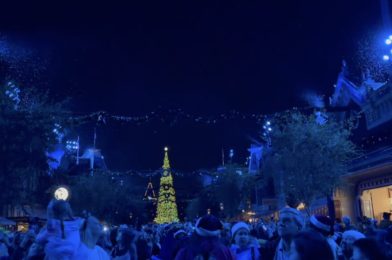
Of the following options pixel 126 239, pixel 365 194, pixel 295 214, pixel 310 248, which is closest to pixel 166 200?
pixel 365 194

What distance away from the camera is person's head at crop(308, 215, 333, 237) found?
5.58 metres

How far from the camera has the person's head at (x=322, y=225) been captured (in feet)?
18.3

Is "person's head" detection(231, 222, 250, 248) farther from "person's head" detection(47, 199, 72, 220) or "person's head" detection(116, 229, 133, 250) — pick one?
"person's head" detection(47, 199, 72, 220)

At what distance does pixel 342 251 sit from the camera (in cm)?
728

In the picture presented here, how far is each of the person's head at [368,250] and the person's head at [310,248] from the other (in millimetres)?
952

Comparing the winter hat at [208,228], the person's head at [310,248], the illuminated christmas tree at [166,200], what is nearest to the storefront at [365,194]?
the winter hat at [208,228]

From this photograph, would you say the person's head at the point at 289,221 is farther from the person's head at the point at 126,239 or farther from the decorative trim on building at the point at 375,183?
the decorative trim on building at the point at 375,183

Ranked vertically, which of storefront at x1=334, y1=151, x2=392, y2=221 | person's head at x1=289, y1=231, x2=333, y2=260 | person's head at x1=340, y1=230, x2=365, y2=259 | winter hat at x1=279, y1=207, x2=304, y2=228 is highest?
storefront at x1=334, y1=151, x2=392, y2=221

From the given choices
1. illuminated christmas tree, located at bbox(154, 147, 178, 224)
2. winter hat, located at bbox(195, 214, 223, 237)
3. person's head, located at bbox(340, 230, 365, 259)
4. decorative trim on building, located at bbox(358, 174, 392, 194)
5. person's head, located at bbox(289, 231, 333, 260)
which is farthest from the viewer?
illuminated christmas tree, located at bbox(154, 147, 178, 224)

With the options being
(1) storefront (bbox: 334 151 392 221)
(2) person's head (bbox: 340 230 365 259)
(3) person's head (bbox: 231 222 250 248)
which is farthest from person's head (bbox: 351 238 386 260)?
(1) storefront (bbox: 334 151 392 221)

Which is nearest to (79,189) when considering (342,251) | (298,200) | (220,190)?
(220,190)

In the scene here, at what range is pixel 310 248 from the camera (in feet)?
9.51

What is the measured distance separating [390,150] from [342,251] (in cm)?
2113

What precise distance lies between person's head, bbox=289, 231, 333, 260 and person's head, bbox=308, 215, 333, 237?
2740mm
